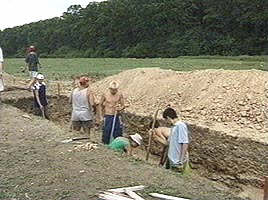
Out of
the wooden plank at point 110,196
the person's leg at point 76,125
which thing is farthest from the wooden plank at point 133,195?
the person's leg at point 76,125

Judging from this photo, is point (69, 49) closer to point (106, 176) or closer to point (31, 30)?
point (31, 30)

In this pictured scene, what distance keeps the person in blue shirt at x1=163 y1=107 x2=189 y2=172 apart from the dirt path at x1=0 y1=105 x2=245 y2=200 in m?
0.99

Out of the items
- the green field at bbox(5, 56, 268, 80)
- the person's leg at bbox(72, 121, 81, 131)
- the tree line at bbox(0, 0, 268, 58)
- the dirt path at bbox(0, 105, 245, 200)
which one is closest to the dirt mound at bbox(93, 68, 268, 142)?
the person's leg at bbox(72, 121, 81, 131)

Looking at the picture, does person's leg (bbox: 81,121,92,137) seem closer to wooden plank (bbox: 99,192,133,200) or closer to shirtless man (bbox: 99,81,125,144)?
shirtless man (bbox: 99,81,125,144)

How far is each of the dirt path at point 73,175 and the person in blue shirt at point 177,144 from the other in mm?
992

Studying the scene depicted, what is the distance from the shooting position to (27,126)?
10.6 meters

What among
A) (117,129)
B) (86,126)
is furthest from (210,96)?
(86,126)

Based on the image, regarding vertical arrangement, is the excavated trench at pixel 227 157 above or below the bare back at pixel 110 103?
below

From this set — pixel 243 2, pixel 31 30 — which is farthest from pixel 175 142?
pixel 31 30

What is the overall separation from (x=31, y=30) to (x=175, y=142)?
58.2 metres

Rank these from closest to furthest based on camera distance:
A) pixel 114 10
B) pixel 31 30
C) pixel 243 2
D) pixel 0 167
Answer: pixel 0 167 < pixel 243 2 < pixel 114 10 < pixel 31 30

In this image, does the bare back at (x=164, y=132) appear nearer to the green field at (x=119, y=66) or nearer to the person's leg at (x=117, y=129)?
the person's leg at (x=117, y=129)

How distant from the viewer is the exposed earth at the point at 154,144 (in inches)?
256

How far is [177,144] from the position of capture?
8492 mm
